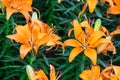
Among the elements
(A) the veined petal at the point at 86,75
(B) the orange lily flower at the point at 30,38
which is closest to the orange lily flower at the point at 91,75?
(A) the veined petal at the point at 86,75

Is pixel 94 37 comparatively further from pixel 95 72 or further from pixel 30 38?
pixel 30 38

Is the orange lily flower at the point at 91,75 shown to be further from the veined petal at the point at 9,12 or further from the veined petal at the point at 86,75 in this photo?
the veined petal at the point at 9,12

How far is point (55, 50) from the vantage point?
2186 mm

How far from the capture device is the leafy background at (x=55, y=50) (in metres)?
2.10

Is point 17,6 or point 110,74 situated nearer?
point 110,74

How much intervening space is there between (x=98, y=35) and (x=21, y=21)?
612 millimetres

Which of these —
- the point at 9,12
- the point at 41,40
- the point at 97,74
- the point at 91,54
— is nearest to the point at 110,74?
the point at 97,74

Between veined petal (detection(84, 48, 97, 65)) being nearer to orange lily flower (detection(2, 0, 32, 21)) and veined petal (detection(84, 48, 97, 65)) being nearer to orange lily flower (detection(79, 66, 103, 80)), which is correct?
orange lily flower (detection(79, 66, 103, 80))

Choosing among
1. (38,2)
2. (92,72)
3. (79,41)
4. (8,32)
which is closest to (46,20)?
(38,2)

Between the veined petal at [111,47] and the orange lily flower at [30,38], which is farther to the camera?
the veined petal at [111,47]

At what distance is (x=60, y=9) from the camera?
2379 millimetres

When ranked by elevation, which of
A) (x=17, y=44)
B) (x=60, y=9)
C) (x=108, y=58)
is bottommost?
(x=108, y=58)

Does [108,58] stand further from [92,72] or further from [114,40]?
[92,72]

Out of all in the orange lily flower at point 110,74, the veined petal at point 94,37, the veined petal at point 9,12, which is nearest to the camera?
the orange lily flower at point 110,74
